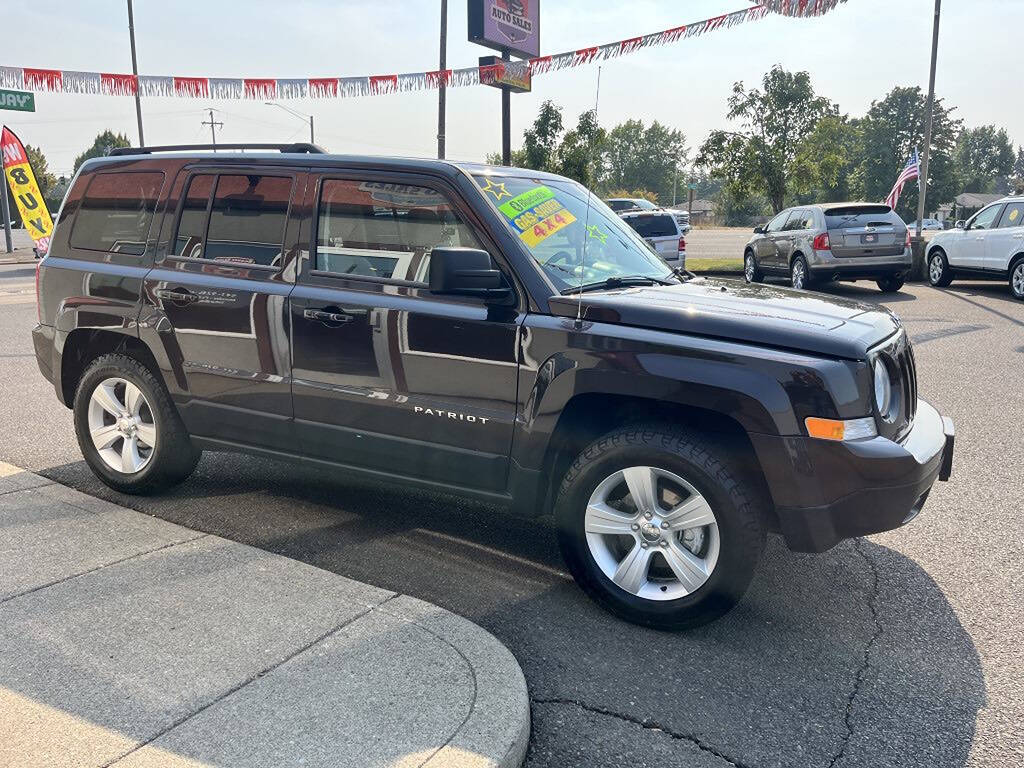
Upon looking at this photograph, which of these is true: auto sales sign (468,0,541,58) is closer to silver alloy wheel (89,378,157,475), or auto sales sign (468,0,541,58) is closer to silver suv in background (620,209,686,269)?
silver suv in background (620,209,686,269)

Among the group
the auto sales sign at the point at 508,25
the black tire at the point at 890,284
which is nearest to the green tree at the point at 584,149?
the auto sales sign at the point at 508,25

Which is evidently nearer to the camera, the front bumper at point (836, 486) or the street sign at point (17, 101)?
the front bumper at point (836, 486)

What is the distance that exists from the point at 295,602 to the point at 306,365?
120 cm

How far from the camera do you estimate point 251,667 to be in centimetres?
298

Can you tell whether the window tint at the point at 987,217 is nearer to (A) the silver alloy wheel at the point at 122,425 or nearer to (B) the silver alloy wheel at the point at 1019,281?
(B) the silver alloy wheel at the point at 1019,281

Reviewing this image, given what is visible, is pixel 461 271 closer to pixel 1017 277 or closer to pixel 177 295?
pixel 177 295

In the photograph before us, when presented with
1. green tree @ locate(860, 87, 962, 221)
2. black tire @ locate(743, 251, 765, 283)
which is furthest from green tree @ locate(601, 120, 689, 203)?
black tire @ locate(743, 251, 765, 283)

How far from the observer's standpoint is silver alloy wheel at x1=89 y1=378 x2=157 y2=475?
190 inches

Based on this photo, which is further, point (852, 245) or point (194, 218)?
point (852, 245)

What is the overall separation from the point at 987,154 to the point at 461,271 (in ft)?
591

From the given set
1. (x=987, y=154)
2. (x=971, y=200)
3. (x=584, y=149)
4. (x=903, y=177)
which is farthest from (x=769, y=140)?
(x=987, y=154)

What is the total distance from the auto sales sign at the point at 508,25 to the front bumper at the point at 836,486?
22004 mm

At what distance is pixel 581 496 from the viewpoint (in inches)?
140

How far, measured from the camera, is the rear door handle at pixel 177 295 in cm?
450
